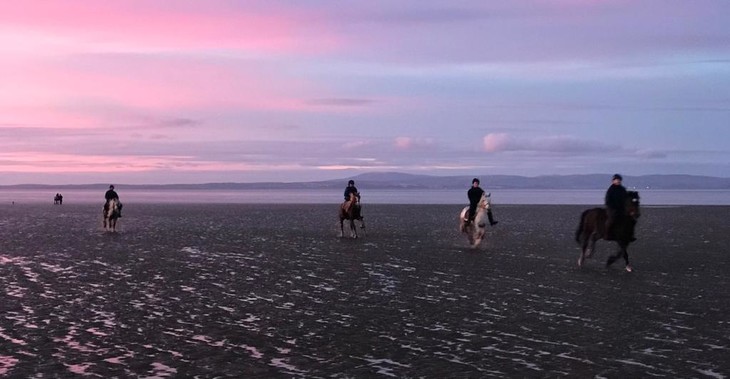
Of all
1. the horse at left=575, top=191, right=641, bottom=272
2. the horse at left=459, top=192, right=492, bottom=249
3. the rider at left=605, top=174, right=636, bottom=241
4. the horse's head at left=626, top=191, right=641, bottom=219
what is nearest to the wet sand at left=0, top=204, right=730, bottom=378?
the horse at left=459, top=192, right=492, bottom=249

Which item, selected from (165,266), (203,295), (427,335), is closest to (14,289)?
(203,295)

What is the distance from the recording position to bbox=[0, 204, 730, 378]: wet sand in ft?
→ 35.9

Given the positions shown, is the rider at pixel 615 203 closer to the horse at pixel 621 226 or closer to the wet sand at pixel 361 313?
the horse at pixel 621 226

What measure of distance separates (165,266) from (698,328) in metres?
14.3

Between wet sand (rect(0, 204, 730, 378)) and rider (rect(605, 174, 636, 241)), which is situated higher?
rider (rect(605, 174, 636, 241))

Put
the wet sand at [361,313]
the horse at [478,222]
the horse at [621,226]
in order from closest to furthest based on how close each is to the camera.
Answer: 1. the wet sand at [361,313]
2. the horse at [621,226]
3. the horse at [478,222]

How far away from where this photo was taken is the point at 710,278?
833 inches

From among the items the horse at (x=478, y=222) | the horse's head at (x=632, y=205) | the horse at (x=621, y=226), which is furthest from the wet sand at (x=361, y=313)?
the horse's head at (x=632, y=205)

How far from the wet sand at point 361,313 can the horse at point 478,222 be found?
0.53 meters

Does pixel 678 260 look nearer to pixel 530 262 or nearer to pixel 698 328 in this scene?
pixel 530 262

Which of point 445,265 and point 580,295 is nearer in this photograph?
point 580,295

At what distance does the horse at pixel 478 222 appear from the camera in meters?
29.0

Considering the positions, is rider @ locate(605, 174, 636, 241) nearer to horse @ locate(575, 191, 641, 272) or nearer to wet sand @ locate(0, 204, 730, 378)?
horse @ locate(575, 191, 641, 272)

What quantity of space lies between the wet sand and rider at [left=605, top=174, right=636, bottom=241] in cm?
114
